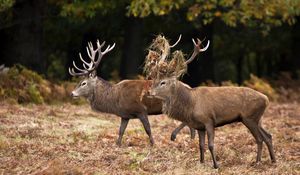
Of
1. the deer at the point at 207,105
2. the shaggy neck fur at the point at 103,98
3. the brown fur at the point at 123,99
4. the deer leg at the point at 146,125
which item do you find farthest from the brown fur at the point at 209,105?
the shaggy neck fur at the point at 103,98

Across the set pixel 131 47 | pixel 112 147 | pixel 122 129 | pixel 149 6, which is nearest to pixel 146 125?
pixel 122 129

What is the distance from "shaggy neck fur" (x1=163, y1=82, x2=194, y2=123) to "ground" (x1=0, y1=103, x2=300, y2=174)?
0.74 m

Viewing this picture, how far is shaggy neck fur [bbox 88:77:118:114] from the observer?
531 inches

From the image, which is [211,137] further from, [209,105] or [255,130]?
[255,130]

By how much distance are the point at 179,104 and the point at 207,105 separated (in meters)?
0.44

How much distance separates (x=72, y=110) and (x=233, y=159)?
800 cm

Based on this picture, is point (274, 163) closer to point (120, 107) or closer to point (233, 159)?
point (233, 159)

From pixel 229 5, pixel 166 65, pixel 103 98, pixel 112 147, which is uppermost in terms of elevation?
pixel 229 5

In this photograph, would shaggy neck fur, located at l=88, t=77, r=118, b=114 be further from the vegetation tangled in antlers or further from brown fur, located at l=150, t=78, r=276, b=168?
brown fur, located at l=150, t=78, r=276, b=168

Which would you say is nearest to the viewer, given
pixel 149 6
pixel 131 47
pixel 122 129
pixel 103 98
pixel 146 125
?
pixel 146 125

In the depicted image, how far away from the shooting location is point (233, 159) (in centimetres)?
1143

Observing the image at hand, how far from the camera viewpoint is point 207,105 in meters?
11.0

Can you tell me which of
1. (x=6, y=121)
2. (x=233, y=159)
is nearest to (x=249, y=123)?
(x=233, y=159)

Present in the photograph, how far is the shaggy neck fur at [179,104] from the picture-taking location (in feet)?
36.0
